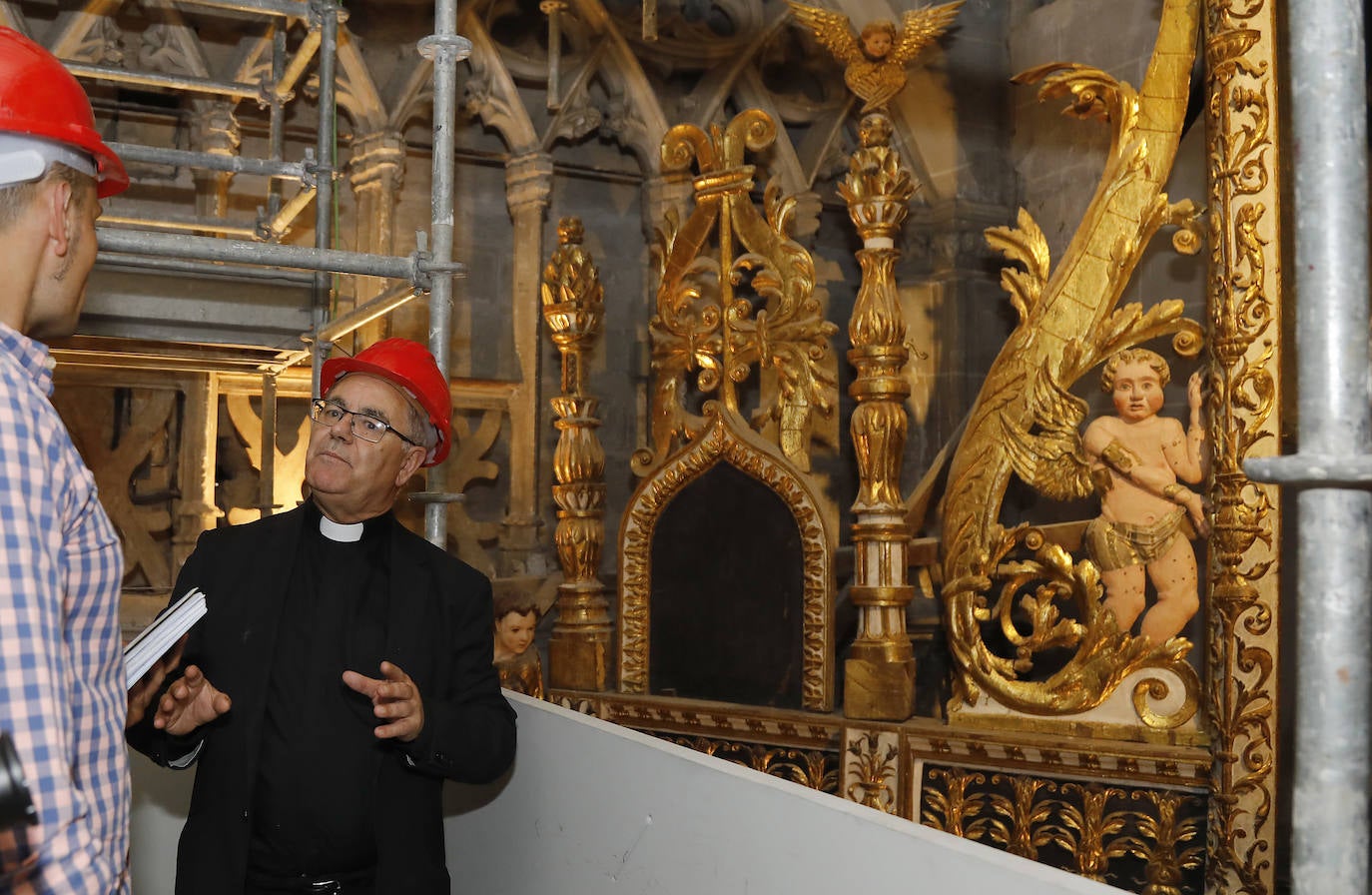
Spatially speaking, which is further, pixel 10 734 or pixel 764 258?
pixel 764 258

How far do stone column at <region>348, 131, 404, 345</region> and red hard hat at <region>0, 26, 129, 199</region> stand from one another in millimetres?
4861

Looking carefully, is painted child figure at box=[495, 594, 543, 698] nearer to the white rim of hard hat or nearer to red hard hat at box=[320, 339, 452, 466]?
red hard hat at box=[320, 339, 452, 466]

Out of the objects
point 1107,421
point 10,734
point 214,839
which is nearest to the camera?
point 10,734

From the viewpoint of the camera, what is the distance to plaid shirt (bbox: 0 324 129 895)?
111 cm

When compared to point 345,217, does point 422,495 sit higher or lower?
lower

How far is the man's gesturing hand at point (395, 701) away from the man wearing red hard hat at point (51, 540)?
71 cm

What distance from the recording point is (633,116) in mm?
6961

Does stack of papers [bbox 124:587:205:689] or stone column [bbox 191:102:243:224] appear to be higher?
stone column [bbox 191:102:243:224]

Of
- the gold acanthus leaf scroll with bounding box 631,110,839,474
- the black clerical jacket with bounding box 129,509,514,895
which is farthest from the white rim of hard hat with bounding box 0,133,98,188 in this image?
the gold acanthus leaf scroll with bounding box 631,110,839,474

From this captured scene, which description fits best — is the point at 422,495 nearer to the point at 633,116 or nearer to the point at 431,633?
the point at 431,633

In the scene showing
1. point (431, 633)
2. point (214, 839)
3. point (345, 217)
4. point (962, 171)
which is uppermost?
point (962, 171)

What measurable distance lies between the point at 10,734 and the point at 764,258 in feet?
13.5

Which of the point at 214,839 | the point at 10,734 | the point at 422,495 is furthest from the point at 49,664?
the point at 422,495

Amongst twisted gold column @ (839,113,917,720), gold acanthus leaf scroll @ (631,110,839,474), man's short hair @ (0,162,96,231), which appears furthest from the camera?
gold acanthus leaf scroll @ (631,110,839,474)
